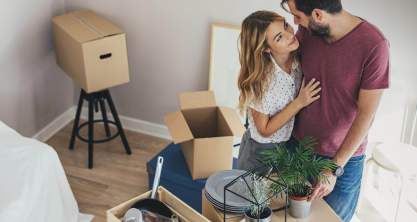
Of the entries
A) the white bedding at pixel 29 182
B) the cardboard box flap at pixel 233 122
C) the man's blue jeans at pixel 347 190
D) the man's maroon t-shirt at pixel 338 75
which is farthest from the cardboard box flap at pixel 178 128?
the man's blue jeans at pixel 347 190

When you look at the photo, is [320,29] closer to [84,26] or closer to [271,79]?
[271,79]

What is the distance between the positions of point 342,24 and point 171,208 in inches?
32.9

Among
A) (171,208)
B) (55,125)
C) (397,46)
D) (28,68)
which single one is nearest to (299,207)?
(171,208)

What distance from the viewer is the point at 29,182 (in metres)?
2.67

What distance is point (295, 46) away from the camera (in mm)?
2090

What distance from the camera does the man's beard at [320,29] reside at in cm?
203

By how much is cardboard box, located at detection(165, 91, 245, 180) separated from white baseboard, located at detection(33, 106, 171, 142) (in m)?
0.80

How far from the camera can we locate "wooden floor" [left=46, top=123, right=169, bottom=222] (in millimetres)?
3381

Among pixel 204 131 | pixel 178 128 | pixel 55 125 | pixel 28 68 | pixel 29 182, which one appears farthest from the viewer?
pixel 55 125

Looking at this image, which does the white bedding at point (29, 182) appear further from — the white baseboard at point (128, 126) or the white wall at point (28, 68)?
the white baseboard at point (128, 126)

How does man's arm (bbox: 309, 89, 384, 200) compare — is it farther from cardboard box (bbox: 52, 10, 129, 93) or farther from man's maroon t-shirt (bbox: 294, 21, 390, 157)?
cardboard box (bbox: 52, 10, 129, 93)

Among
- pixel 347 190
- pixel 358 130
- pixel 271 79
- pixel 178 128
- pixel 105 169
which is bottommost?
pixel 105 169

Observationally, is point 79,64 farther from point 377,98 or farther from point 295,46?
point 377,98

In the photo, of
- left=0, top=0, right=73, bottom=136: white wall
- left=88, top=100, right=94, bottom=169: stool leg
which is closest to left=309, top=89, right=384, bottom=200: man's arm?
left=88, top=100, right=94, bottom=169: stool leg
